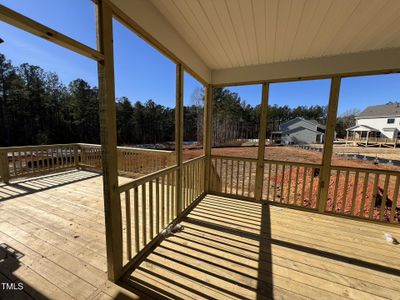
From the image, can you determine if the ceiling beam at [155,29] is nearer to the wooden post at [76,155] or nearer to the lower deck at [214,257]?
the lower deck at [214,257]

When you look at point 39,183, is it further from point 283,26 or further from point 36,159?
point 283,26

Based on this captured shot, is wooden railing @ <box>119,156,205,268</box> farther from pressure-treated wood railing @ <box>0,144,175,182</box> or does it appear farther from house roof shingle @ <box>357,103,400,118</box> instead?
house roof shingle @ <box>357,103,400,118</box>

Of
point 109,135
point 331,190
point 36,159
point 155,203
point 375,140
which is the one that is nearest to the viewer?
point 109,135

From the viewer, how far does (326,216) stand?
2.83 meters

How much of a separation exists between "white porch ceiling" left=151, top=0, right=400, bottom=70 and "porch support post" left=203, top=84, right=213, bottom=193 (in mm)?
841

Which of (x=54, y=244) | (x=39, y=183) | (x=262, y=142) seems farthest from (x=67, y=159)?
(x=262, y=142)

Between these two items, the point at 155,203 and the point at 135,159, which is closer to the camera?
the point at 155,203

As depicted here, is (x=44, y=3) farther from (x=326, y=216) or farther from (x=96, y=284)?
(x=326, y=216)

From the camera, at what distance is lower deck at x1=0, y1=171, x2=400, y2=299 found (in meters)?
1.47

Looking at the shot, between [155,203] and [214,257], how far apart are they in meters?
1.29

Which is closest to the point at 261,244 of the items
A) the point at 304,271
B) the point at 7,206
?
the point at 304,271

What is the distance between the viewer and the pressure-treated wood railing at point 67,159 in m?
3.99

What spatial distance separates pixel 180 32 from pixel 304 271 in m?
2.93

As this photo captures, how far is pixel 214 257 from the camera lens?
1.85 meters
